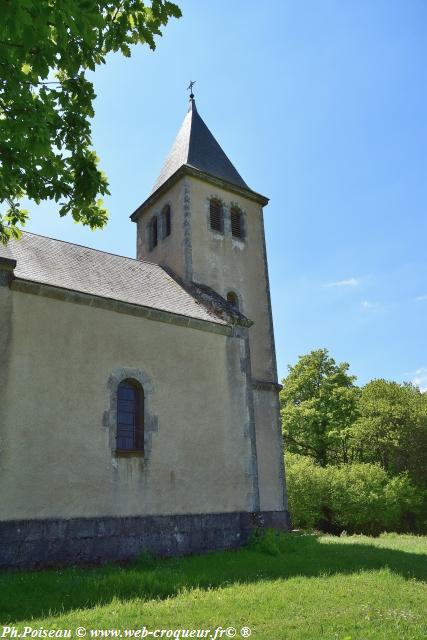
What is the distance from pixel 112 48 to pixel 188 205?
1077 cm

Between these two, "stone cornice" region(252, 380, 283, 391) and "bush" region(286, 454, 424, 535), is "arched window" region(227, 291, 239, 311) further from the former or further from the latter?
"bush" region(286, 454, 424, 535)

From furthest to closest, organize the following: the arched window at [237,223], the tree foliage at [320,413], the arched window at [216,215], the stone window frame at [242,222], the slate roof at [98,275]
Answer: the tree foliage at [320,413], the arched window at [237,223], the stone window frame at [242,222], the arched window at [216,215], the slate roof at [98,275]

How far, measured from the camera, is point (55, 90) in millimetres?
6246

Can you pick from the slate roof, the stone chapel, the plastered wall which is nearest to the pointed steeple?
the stone chapel

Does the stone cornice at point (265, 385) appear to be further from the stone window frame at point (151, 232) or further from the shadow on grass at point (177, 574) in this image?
the stone window frame at point (151, 232)

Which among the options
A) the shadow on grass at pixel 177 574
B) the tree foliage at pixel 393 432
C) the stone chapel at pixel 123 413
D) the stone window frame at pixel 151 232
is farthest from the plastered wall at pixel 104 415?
the tree foliage at pixel 393 432

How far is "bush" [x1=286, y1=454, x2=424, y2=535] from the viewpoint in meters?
23.4

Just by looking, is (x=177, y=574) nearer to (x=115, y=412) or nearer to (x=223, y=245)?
(x=115, y=412)

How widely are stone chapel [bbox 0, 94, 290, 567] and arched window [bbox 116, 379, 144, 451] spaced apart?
0.03 metres

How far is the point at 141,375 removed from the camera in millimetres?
11727

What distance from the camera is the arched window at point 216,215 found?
17688 millimetres

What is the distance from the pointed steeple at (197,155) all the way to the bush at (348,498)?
47.0ft

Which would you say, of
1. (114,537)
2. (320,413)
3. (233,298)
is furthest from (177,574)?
(320,413)

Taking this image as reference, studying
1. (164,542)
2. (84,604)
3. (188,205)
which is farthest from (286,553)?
(188,205)
